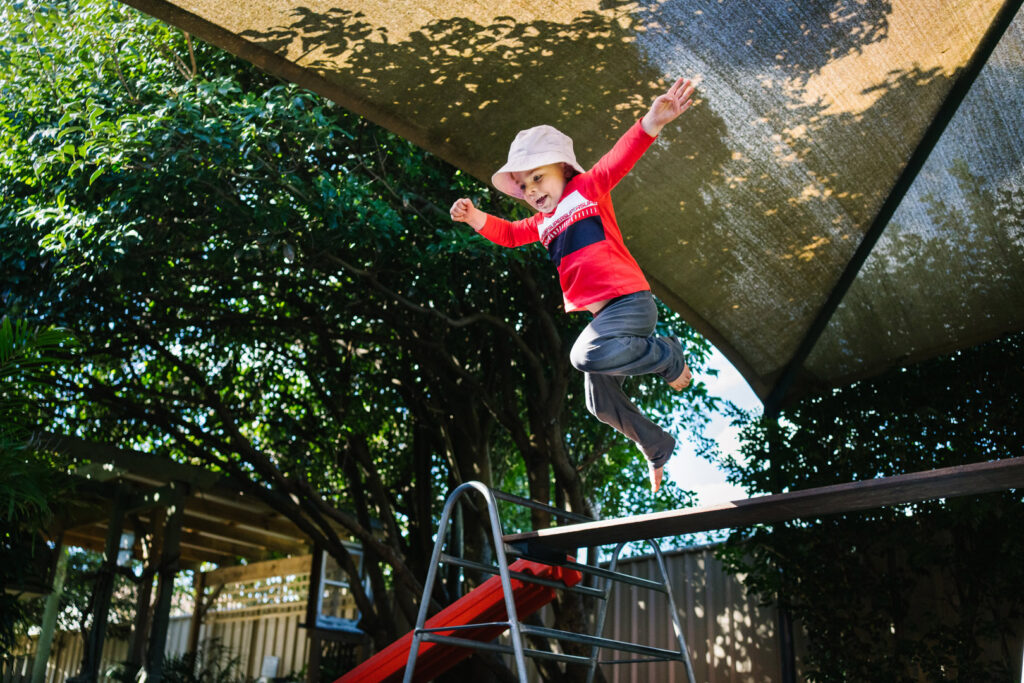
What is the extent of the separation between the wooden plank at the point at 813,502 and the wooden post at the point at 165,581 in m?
4.54

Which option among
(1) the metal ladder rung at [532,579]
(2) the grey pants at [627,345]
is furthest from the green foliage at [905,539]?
(2) the grey pants at [627,345]

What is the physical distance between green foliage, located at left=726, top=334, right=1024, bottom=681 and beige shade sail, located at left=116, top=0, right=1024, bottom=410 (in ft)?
1.05

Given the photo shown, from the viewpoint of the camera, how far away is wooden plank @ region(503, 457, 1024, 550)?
2.01 m

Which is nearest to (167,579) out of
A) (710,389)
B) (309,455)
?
(309,455)

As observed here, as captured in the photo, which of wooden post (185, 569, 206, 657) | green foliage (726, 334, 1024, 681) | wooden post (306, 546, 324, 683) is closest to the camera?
green foliage (726, 334, 1024, 681)

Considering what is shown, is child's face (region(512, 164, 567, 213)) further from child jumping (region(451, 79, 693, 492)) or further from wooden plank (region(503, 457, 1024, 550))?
wooden plank (region(503, 457, 1024, 550))

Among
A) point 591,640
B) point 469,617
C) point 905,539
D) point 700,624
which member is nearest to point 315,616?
point 700,624

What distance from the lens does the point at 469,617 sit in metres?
3.65

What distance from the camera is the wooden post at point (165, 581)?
20.5ft

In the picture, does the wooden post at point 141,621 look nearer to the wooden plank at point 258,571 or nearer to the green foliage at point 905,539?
the wooden plank at point 258,571

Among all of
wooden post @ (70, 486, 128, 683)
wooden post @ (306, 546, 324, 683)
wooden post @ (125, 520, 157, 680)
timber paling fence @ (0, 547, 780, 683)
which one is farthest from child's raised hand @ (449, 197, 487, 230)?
wooden post @ (306, 546, 324, 683)

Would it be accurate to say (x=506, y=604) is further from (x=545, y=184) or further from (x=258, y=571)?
(x=258, y=571)

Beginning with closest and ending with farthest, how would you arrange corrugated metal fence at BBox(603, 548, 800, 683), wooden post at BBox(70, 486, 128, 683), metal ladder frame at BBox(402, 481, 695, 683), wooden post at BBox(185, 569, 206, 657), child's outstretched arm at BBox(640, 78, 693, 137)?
child's outstretched arm at BBox(640, 78, 693, 137)
metal ladder frame at BBox(402, 481, 695, 683)
corrugated metal fence at BBox(603, 548, 800, 683)
wooden post at BBox(70, 486, 128, 683)
wooden post at BBox(185, 569, 206, 657)

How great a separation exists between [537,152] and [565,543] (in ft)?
4.23
